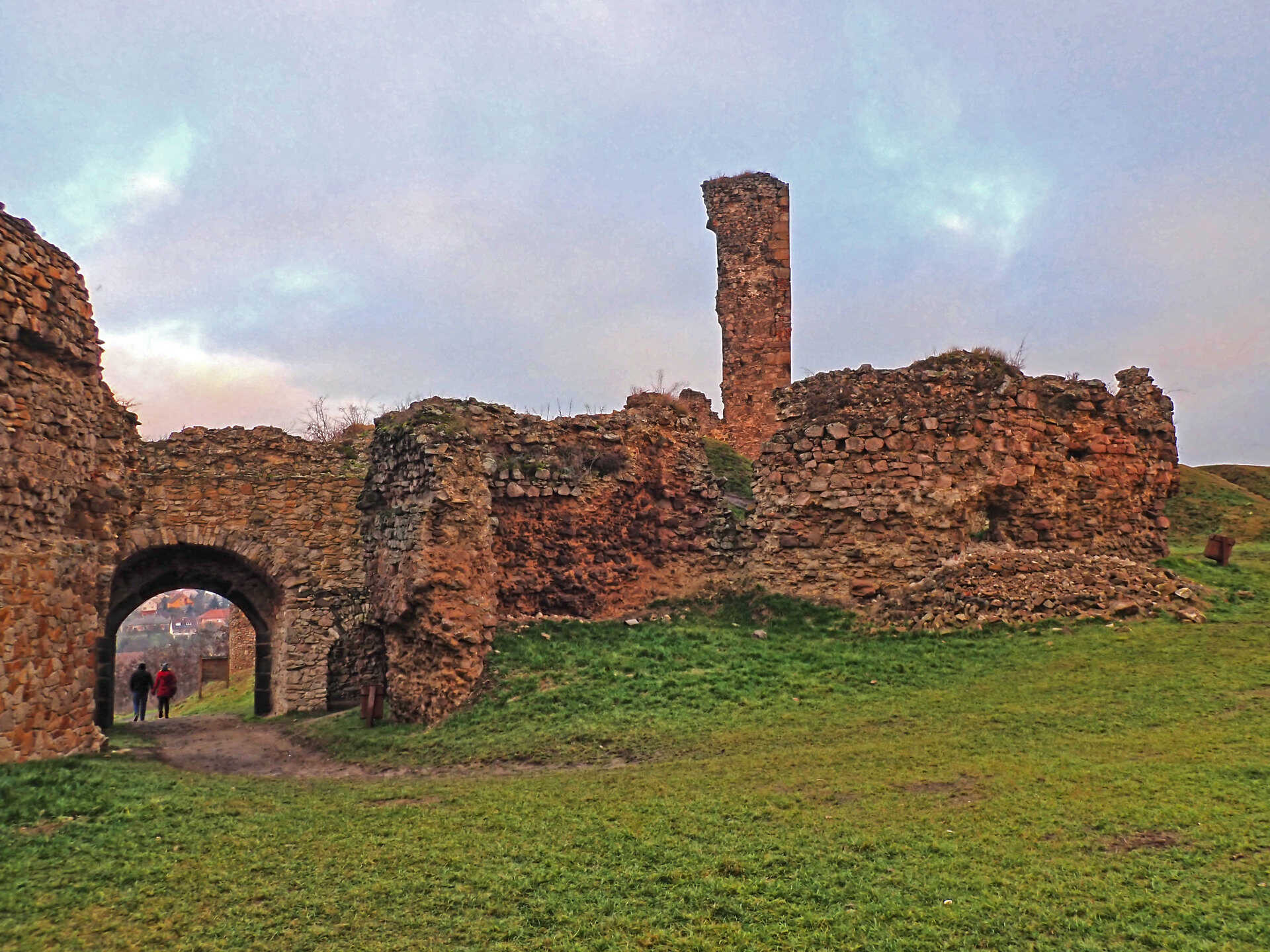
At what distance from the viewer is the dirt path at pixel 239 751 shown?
1009 cm

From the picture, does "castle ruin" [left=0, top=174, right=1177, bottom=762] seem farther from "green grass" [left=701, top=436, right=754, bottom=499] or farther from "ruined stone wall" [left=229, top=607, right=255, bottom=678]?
"ruined stone wall" [left=229, top=607, right=255, bottom=678]

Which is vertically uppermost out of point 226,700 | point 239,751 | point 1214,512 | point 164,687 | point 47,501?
point 1214,512

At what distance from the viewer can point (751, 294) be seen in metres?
24.8

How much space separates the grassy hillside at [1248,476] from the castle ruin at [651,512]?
16.6 metres

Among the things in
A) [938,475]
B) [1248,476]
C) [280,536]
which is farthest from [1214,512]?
[280,536]

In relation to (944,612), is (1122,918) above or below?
below

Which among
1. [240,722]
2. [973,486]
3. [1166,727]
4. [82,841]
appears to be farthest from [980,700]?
[240,722]

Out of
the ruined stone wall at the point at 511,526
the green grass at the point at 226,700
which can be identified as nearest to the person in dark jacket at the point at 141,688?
the green grass at the point at 226,700

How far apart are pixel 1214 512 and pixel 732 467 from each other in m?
13.2

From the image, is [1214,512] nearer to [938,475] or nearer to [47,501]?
[938,475]

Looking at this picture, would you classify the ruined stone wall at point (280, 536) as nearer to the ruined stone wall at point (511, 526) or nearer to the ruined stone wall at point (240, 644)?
the ruined stone wall at point (511, 526)

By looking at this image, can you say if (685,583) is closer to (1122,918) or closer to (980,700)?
(980,700)

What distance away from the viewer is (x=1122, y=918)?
427 cm

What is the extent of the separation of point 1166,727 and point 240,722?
15.8 meters
